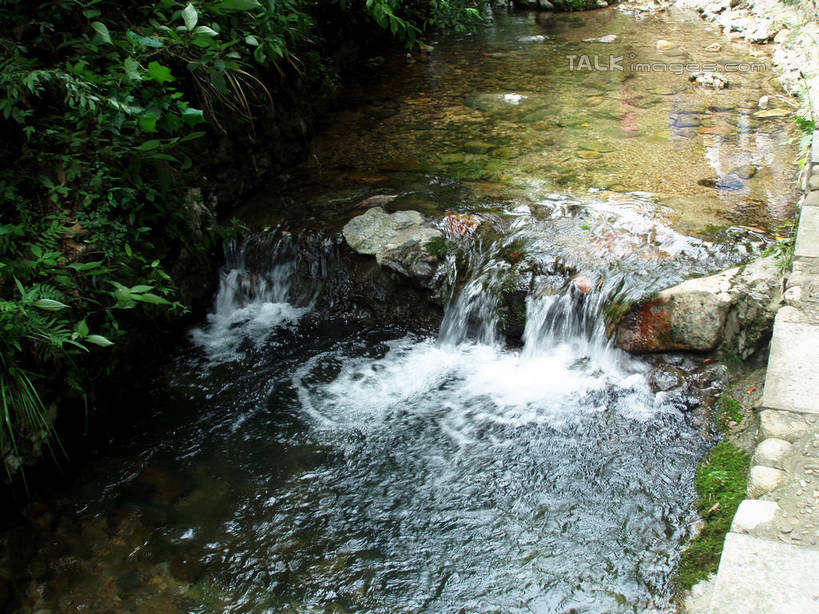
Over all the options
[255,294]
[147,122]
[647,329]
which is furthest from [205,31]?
[647,329]

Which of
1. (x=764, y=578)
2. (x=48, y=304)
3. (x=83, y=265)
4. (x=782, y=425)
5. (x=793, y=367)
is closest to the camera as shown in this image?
(x=764, y=578)

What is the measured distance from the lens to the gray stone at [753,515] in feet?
7.18

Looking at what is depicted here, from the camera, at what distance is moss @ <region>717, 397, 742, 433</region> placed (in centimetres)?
345

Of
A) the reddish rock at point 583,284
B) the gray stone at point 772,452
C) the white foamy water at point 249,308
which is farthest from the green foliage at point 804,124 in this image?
the white foamy water at point 249,308

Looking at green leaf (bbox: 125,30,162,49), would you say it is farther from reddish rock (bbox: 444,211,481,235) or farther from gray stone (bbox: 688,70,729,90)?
gray stone (bbox: 688,70,729,90)

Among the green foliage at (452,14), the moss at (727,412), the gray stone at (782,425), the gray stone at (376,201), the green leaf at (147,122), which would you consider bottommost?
the moss at (727,412)

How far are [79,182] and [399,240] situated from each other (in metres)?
2.22

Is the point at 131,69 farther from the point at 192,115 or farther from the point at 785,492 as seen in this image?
the point at 785,492

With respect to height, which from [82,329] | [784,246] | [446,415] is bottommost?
[446,415]

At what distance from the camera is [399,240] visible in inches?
189

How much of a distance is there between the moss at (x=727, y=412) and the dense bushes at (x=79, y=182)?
318 cm

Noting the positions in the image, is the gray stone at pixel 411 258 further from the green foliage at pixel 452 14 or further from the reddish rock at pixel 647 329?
the green foliage at pixel 452 14

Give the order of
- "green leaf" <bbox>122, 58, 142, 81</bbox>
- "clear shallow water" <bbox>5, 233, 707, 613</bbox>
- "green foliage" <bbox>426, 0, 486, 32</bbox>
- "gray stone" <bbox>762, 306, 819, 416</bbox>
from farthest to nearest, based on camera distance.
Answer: "green foliage" <bbox>426, 0, 486, 32</bbox>
"green leaf" <bbox>122, 58, 142, 81</bbox>
"clear shallow water" <bbox>5, 233, 707, 613</bbox>
"gray stone" <bbox>762, 306, 819, 416</bbox>

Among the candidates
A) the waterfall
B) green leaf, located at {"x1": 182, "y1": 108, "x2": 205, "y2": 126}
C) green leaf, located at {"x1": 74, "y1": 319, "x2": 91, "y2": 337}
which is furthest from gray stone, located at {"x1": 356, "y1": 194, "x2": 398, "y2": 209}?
green leaf, located at {"x1": 74, "y1": 319, "x2": 91, "y2": 337}
